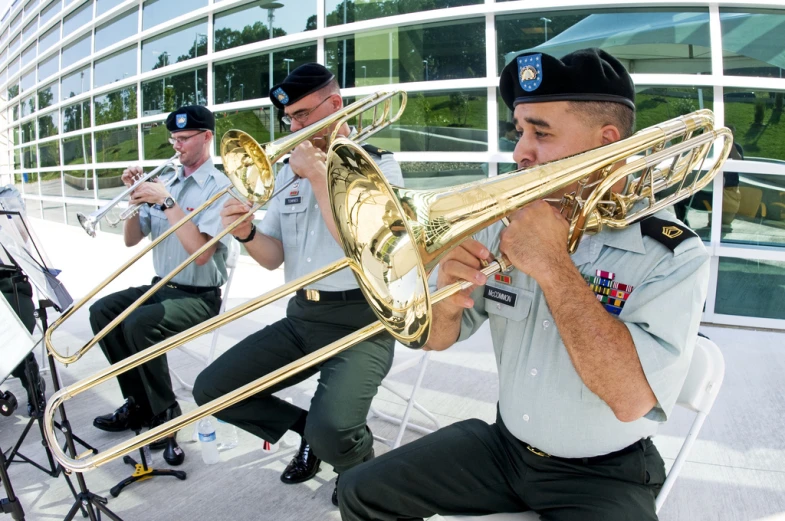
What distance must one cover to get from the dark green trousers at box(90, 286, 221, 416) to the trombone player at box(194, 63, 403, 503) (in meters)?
0.51

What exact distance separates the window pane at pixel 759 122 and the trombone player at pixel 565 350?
11.6 feet

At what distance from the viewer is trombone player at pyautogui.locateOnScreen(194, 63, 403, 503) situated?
1990mm

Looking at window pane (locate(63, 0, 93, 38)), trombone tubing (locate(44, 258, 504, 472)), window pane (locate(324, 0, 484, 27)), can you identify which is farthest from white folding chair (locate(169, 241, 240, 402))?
window pane (locate(63, 0, 93, 38))

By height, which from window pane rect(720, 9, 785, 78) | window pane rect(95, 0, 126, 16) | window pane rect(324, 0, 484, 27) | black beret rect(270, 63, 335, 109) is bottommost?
black beret rect(270, 63, 335, 109)

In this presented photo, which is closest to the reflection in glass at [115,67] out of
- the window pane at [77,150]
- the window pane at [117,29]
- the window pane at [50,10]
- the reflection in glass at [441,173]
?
the window pane at [117,29]

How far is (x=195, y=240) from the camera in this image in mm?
2730

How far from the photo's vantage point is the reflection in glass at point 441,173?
5262 millimetres

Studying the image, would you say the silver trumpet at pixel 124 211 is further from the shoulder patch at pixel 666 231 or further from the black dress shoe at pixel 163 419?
the shoulder patch at pixel 666 231

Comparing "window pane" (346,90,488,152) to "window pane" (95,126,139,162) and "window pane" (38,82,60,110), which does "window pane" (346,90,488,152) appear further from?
"window pane" (38,82,60,110)

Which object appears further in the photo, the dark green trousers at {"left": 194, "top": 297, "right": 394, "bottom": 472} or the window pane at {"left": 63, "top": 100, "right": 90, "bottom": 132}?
the window pane at {"left": 63, "top": 100, "right": 90, "bottom": 132}

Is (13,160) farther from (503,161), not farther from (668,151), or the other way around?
(668,151)

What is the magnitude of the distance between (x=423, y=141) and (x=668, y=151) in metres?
4.31

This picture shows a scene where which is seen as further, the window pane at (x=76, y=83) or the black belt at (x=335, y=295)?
the window pane at (x=76, y=83)

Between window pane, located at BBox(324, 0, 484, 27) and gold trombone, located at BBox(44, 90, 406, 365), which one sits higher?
window pane, located at BBox(324, 0, 484, 27)
